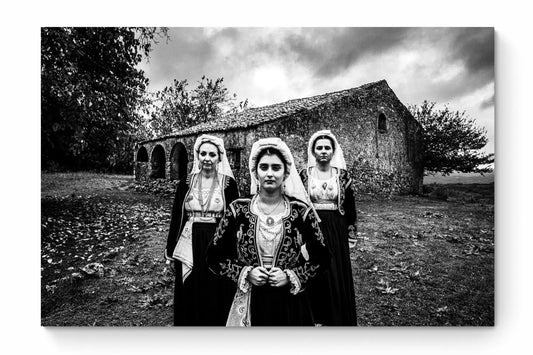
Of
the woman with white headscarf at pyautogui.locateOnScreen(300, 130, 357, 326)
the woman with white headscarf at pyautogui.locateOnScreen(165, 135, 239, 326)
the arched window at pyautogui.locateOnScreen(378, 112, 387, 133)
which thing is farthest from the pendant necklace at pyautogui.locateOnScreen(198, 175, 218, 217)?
the arched window at pyautogui.locateOnScreen(378, 112, 387, 133)

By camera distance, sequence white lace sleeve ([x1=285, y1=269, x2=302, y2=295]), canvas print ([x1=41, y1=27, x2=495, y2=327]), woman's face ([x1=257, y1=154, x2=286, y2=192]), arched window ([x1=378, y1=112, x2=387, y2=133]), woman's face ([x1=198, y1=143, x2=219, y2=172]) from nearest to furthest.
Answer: white lace sleeve ([x1=285, y1=269, x2=302, y2=295]), woman's face ([x1=257, y1=154, x2=286, y2=192]), canvas print ([x1=41, y1=27, x2=495, y2=327]), woman's face ([x1=198, y1=143, x2=219, y2=172]), arched window ([x1=378, y1=112, x2=387, y2=133])

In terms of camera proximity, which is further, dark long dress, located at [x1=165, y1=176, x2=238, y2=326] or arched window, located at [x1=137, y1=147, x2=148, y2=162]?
arched window, located at [x1=137, y1=147, x2=148, y2=162]

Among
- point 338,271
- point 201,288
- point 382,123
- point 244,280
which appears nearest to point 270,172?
point 244,280

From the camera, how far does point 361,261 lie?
2.56 m

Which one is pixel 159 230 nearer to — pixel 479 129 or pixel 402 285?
pixel 402 285

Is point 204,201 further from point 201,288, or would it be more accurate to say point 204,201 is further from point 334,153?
point 334,153

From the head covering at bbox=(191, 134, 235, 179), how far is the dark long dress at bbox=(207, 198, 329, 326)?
0.83 feet

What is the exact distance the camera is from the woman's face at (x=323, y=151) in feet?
8.43

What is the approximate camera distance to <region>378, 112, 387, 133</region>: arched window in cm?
282

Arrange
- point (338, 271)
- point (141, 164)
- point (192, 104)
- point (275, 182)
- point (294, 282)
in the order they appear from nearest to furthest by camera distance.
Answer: point (294, 282), point (275, 182), point (338, 271), point (192, 104), point (141, 164)

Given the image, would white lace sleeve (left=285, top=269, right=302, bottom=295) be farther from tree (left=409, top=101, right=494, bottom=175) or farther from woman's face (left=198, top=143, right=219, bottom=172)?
tree (left=409, top=101, right=494, bottom=175)

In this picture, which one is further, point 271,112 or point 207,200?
point 271,112

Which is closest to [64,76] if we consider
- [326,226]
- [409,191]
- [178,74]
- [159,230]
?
[178,74]

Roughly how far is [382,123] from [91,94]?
7.64ft
